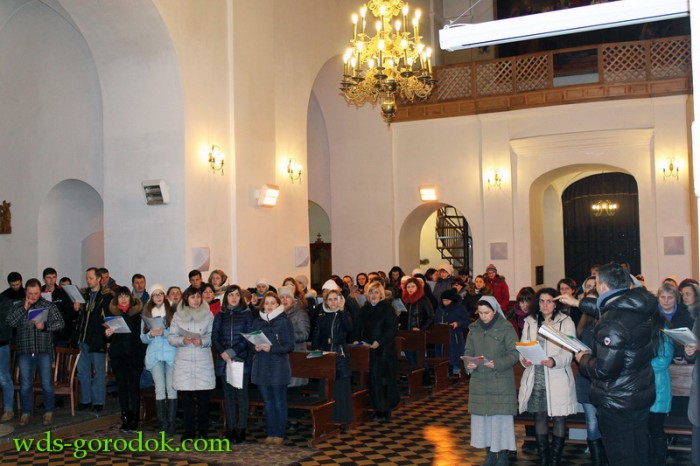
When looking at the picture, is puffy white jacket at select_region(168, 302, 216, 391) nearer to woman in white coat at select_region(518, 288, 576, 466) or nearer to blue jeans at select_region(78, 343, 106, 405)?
blue jeans at select_region(78, 343, 106, 405)

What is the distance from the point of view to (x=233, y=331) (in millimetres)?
8133

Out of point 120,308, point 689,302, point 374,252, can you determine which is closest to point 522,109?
point 374,252

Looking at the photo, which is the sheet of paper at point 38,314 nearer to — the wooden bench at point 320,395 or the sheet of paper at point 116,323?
the sheet of paper at point 116,323

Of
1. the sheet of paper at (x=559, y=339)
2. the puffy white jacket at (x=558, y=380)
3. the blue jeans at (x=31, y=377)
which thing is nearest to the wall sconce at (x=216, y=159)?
the blue jeans at (x=31, y=377)

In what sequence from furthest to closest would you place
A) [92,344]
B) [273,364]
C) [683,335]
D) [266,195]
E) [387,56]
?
[266,195] < [387,56] < [92,344] < [273,364] < [683,335]

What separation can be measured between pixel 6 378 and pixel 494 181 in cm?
1066

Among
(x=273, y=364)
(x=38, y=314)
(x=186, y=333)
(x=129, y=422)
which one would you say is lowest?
(x=129, y=422)

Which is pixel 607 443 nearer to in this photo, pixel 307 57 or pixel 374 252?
pixel 307 57

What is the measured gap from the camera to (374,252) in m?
17.1

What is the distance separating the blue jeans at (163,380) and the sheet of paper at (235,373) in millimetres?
809

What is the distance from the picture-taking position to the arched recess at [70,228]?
1365cm

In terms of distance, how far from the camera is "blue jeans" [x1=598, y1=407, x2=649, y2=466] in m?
5.26

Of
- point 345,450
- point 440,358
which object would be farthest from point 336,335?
point 440,358

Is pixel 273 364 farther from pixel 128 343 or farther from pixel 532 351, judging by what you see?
pixel 532 351
